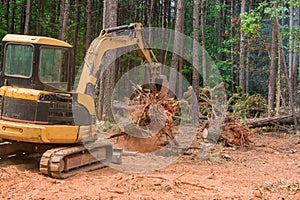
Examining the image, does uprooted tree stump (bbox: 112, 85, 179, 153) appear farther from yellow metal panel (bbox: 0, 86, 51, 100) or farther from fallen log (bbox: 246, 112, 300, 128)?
fallen log (bbox: 246, 112, 300, 128)

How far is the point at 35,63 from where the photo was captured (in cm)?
741

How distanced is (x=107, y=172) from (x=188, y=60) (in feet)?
64.4

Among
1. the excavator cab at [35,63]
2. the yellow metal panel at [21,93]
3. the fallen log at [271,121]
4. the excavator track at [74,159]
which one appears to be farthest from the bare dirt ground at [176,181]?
the fallen log at [271,121]

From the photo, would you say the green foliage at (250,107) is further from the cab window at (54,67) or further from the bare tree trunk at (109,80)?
the cab window at (54,67)

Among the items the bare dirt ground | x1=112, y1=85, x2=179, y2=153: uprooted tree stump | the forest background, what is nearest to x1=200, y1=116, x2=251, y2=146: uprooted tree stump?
the bare dirt ground

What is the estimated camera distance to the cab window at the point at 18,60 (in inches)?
294

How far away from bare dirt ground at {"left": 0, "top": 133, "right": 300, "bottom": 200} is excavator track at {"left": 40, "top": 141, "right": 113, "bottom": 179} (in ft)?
0.56

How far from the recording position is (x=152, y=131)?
10148 millimetres

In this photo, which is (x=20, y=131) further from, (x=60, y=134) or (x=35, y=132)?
(x=60, y=134)

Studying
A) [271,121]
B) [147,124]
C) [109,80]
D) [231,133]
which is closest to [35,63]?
[147,124]

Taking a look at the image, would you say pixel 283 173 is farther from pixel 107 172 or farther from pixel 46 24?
pixel 46 24

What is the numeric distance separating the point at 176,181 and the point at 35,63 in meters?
3.57

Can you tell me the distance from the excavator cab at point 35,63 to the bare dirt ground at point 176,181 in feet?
5.95

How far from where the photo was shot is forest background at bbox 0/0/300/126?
18.2 metres
